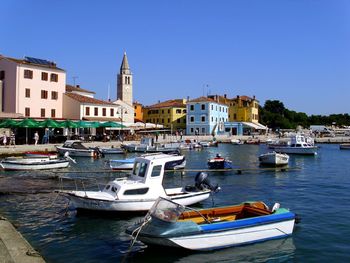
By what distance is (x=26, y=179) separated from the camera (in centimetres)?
2891

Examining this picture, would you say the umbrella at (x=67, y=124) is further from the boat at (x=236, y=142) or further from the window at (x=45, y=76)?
the boat at (x=236, y=142)

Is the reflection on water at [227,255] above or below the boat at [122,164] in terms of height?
below

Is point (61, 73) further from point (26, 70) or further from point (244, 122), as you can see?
point (244, 122)

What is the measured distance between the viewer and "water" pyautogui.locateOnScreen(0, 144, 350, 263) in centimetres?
1346

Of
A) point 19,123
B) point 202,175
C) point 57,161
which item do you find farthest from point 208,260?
point 19,123

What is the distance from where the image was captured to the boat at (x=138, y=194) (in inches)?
712

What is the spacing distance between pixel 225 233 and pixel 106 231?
199 inches

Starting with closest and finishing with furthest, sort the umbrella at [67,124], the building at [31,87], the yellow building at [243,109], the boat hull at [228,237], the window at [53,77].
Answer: the boat hull at [228,237] < the umbrella at [67,124] < the building at [31,87] < the window at [53,77] < the yellow building at [243,109]

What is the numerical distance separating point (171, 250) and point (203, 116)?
87.1 meters

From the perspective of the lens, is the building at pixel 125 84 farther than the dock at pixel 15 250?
Yes

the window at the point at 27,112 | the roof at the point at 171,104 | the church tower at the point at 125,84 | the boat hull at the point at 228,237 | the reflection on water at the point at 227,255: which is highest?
the church tower at the point at 125,84

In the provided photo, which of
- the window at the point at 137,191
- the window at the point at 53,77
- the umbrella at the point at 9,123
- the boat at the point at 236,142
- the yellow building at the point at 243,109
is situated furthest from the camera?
the yellow building at the point at 243,109

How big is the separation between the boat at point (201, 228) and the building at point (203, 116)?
83052 mm

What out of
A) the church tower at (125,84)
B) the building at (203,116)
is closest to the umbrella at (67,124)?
the building at (203,116)
